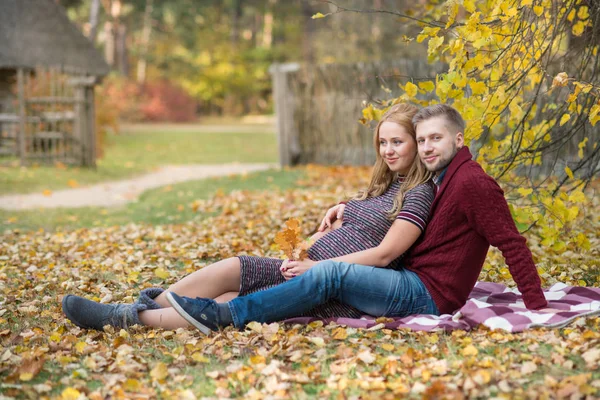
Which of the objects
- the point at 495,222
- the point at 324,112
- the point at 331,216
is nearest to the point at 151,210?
the point at 324,112

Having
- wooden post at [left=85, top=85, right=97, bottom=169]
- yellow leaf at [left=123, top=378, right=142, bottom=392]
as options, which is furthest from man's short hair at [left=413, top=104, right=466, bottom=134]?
wooden post at [left=85, top=85, right=97, bottom=169]

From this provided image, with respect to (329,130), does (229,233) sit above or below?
below

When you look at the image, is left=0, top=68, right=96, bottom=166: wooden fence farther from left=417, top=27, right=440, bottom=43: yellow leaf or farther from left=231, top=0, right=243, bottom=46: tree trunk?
left=231, top=0, right=243, bottom=46: tree trunk

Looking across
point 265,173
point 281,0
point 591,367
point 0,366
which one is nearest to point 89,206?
point 265,173

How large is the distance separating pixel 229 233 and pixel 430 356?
146 inches

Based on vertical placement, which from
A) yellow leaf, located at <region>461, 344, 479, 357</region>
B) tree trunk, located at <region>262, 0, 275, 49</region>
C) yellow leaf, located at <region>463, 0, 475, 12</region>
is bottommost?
yellow leaf, located at <region>461, 344, 479, 357</region>

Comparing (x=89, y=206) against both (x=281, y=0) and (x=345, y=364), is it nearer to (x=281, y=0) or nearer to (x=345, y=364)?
(x=345, y=364)

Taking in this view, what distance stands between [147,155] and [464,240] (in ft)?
50.4

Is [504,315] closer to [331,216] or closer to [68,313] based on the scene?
[331,216]

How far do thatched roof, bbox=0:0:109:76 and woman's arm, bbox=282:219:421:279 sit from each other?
14142 millimetres

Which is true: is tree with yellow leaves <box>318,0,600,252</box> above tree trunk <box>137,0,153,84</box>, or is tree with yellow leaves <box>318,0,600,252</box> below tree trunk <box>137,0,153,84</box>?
below

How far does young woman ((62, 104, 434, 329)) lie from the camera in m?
3.43

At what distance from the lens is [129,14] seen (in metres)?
32.0

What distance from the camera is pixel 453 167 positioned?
3.36 m
